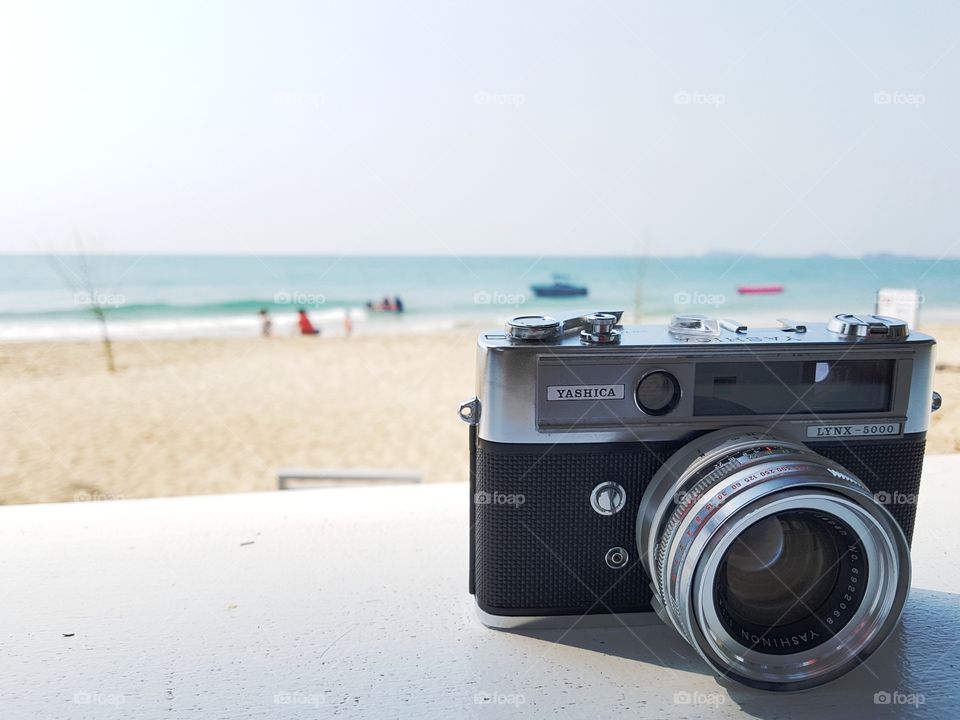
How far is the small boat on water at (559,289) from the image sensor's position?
8.96m

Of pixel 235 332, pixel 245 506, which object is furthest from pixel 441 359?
pixel 245 506

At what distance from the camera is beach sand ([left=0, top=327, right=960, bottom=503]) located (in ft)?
10.3

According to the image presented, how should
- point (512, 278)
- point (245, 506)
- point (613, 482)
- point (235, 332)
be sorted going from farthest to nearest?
point (512, 278) < point (235, 332) < point (245, 506) < point (613, 482)

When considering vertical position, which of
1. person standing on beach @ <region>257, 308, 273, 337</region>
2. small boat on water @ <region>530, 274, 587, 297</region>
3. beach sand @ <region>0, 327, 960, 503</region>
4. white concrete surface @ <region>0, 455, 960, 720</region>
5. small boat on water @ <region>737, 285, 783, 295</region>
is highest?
white concrete surface @ <region>0, 455, 960, 720</region>

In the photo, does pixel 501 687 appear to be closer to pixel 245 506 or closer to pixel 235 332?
pixel 245 506

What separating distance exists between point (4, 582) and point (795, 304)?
8.25m

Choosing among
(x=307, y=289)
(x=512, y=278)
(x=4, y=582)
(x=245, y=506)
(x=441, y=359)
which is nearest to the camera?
(x=4, y=582)

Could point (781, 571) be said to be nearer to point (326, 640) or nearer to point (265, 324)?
point (326, 640)

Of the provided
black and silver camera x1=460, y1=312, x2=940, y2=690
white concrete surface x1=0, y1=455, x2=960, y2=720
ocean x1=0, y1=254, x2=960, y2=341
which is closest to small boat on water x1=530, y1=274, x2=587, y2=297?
ocean x1=0, y1=254, x2=960, y2=341

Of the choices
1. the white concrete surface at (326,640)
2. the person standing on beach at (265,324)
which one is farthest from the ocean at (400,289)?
the white concrete surface at (326,640)

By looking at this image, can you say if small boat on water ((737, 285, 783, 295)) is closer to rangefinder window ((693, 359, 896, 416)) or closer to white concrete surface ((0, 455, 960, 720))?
white concrete surface ((0, 455, 960, 720))

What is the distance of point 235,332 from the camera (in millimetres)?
6805

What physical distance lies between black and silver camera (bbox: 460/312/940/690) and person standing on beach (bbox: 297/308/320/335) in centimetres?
590

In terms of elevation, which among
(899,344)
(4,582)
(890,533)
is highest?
(899,344)
